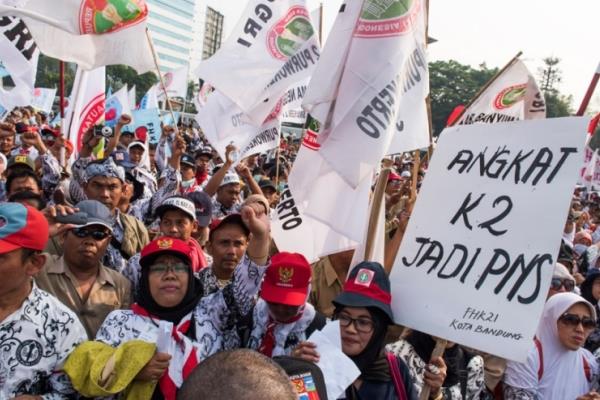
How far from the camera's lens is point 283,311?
276 centimetres

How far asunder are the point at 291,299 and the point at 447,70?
7799cm

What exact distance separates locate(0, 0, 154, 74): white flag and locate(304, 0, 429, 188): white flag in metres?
2.47

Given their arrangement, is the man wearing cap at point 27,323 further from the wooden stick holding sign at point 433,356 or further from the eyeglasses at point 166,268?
the wooden stick holding sign at point 433,356

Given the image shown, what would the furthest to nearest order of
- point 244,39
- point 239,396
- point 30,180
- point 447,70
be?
point 447,70
point 244,39
point 30,180
point 239,396

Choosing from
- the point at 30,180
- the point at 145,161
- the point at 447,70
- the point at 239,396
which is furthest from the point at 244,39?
the point at 447,70

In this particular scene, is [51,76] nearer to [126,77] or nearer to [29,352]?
[126,77]

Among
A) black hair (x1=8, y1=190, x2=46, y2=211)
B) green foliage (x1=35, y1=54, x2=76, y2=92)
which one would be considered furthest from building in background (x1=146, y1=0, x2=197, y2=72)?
black hair (x1=8, y1=190, x2=46, y2=211)

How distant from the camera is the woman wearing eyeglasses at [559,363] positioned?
11.2 ft

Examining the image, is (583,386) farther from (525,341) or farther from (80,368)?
(80,368)

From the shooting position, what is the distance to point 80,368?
7.57 ft

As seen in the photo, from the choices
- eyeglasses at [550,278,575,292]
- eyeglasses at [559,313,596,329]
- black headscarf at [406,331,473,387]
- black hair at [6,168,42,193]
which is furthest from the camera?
black hair at [6,168,42,193]

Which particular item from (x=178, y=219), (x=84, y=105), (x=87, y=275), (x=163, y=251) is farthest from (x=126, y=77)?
(x=163, y=251)

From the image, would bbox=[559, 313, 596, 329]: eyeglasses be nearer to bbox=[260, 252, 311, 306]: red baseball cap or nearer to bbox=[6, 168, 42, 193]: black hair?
bbox=[260, 252, 311, 306]: red baseball cap

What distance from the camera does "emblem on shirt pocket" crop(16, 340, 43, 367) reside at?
88.8 inches
